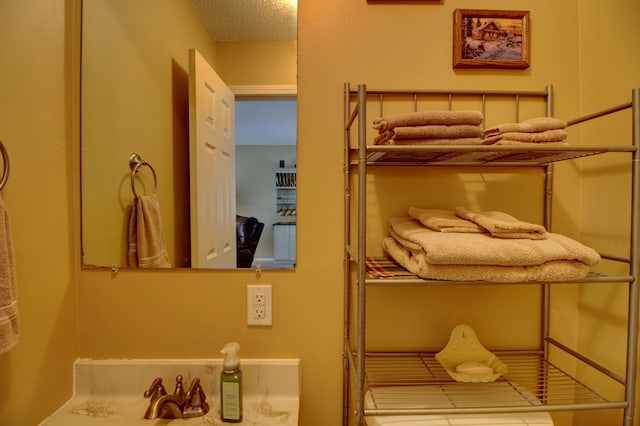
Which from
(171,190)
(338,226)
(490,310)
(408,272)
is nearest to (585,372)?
(490,310)

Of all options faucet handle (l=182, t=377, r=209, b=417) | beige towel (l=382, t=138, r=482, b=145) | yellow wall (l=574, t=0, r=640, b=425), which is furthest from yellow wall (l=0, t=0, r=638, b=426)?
beige towel (l=382, t=138, r=482, b=145)

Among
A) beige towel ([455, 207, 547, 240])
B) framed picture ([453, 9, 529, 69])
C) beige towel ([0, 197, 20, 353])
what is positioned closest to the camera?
beige towel ([0, 197, 20, 353])

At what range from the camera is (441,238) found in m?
0.71

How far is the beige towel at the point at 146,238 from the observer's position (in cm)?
95

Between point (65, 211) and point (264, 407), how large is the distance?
778 millimetres

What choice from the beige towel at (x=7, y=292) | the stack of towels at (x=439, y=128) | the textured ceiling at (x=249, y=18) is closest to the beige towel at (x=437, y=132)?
the stack of towels at (x=439, y=128)

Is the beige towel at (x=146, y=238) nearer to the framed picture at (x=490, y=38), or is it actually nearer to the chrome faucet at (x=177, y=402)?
the chrome faucet at (x=177, y=402)

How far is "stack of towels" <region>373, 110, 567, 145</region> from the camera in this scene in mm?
729

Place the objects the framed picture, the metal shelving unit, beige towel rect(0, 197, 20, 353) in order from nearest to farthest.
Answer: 1. beige towel rect(0, 197, 20, 353)
2. the metal shelving unit
3. the framed picture

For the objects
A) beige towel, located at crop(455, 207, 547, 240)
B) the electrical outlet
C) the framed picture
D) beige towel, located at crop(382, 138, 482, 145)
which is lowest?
the electrical outlet

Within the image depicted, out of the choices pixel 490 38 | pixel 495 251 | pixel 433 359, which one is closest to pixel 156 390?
pixel 433 359

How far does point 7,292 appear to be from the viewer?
625 mm

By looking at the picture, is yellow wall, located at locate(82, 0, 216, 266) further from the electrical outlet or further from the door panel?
the electrical outlet

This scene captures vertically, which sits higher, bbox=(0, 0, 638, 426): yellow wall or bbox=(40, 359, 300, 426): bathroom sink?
bbox=(0, 0, 638, 426): yellow wall
